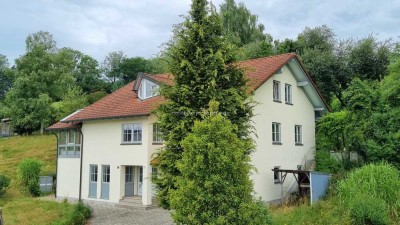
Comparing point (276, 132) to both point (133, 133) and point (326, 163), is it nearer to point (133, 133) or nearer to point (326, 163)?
point (326, 163)

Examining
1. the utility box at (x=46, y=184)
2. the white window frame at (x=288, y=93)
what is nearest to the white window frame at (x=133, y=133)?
the utility box at (x=46, y=184)

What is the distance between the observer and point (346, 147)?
20.6m

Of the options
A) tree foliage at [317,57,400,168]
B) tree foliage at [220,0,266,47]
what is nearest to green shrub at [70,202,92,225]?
tree foliage at [317,57,400,168]

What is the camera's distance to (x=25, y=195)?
2328 centimetres

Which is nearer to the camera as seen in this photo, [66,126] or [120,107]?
[120,107]

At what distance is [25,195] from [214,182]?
18.8m

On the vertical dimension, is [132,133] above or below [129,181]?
above

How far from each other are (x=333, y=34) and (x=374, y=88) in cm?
1431

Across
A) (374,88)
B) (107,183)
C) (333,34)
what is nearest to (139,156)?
(107,183)

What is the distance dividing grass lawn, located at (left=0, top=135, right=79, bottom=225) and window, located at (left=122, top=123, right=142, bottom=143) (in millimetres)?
4254

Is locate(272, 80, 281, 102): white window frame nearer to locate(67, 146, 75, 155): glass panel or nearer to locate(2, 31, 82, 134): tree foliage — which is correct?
locate(67, 146, 75, 155): glass panel

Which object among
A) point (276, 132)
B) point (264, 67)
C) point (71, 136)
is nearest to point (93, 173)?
point (71, 136)

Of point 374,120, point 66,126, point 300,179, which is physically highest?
point 374,120

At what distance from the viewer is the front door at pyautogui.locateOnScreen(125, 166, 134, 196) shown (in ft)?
67.5
